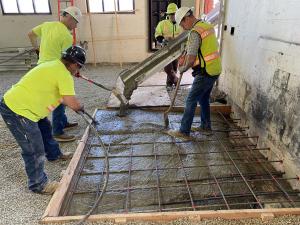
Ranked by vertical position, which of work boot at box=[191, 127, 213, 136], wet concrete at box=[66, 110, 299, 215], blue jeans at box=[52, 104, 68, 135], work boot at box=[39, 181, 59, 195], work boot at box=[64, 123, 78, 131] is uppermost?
blue jeans at box=[52, 104, 68, 135]

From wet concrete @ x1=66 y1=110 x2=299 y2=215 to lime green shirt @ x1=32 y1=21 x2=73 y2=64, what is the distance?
3.65 feet

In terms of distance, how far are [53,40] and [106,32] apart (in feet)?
16.6

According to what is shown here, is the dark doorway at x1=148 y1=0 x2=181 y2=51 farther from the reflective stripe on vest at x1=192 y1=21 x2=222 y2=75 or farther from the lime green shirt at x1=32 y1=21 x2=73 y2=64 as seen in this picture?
the lime green shirt at x1=32 y1=21 x2=73 y2=64

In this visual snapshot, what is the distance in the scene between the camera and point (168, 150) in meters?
3.02

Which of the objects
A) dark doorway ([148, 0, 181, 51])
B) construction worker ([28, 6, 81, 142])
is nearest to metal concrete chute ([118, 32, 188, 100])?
construction worker ([28, 6, 81, 142])

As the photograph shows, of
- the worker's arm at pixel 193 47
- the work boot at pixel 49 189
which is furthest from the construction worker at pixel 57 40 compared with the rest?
the worker's arm at pixel 193 47

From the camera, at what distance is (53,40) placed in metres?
3.02

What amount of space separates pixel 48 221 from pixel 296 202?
199cm

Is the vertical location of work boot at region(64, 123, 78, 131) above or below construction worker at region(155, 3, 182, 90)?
below

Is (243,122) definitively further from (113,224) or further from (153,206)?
(113,224)

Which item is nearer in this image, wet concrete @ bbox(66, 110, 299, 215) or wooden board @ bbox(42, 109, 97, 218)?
wooden board @ bbox(42, 109, 97, 218)

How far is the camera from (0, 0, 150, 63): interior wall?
24.8 feet

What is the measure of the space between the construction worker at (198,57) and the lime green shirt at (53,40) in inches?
53.0

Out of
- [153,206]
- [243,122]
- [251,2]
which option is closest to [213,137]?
[243,122]
